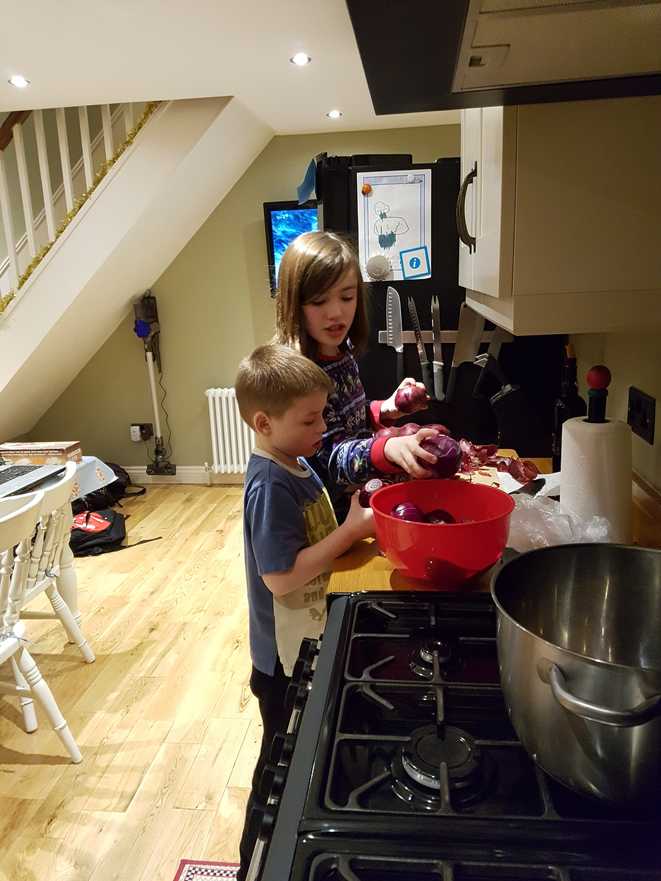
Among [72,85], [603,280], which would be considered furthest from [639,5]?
[72,85]

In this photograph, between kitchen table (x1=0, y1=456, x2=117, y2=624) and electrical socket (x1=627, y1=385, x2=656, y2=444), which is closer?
electrical socket (x1=627, y1=385, x2=656, y2=444)

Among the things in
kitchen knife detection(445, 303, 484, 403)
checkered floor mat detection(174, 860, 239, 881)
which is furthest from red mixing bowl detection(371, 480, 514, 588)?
kitchen knife detection(445, 303, 484, 403)

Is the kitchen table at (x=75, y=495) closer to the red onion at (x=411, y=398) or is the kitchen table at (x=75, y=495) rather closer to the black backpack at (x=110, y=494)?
the black backpack at (x=110, y=494)

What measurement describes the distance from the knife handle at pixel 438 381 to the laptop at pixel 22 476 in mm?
1567

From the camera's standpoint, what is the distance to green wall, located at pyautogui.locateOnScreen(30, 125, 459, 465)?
386 cm

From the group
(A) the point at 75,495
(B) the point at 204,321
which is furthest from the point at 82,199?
(A) the point at 75,495

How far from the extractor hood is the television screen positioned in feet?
9.81

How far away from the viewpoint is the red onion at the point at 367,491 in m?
1.10

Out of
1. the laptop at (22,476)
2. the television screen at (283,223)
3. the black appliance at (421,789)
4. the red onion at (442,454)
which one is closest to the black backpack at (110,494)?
the laptop at (22,476)

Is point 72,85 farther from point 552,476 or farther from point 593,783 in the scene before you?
point 593,783

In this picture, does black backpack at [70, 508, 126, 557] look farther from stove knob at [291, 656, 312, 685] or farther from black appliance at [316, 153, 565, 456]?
stove knob at [291, 656, 312, 685]

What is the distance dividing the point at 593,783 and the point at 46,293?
133 inches

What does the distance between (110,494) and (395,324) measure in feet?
8.31

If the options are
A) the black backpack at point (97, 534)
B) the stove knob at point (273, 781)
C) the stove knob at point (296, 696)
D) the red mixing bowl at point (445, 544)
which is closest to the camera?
the stove knob at point (273, 781)
